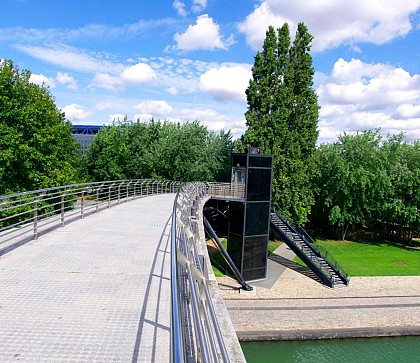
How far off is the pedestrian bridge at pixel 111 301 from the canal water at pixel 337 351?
814 centimetres

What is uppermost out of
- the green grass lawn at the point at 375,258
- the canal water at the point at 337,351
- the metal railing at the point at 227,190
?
the metal railing at the point at 227,190

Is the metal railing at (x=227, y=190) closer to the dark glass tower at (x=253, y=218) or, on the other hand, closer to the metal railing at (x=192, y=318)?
the dark glass tower at (x=253, y=218)

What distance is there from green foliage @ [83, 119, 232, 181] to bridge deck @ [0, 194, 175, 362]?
24.9m

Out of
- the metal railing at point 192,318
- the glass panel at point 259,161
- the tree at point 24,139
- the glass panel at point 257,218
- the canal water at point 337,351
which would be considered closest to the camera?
the metal railing at point 192,318

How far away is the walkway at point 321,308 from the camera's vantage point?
15.1 m

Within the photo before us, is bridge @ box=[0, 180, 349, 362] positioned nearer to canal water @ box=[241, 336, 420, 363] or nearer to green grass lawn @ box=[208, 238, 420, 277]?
canal water @ box=[241, 336, 420, 363]

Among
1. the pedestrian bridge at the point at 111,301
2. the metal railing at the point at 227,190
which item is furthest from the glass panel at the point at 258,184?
the pedestrian bridge at the point at 111,301

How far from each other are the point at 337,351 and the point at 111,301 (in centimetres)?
1252

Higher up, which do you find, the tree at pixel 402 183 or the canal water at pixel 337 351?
the tree at pixel 402 183

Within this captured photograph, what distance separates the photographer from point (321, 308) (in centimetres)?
1688

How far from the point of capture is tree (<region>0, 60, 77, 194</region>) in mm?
19141

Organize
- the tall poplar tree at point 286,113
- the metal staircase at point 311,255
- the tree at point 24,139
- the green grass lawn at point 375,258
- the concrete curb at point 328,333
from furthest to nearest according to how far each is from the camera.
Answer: the tall poplar tree at point 286,113, the green grass lawn at point 375,258, the metal staircase at point 311,255, the tree at point 24,139, the concrete curb at point 328,333

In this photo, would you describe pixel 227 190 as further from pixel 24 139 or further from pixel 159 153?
pixel 159 153

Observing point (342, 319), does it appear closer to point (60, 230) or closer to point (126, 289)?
point (60, 230)
